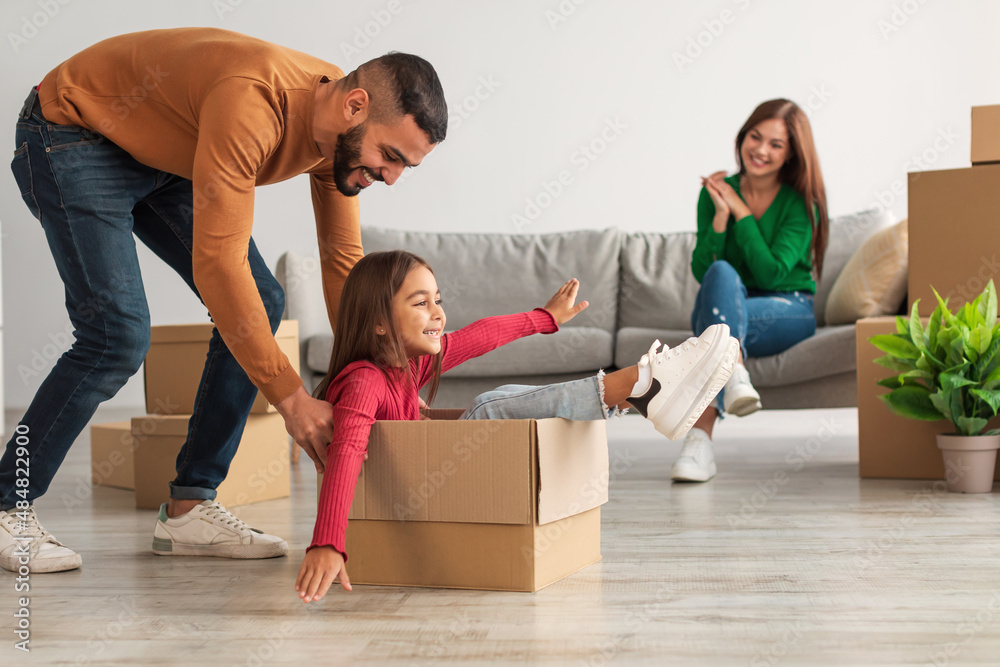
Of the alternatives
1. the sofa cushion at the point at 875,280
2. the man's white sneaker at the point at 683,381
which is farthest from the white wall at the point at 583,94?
the man's white sneaker at the point at 683,381

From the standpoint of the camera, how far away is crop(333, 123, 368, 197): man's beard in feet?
3.91

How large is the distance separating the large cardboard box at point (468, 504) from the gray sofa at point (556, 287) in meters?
1.48

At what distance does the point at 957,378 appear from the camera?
1.85m

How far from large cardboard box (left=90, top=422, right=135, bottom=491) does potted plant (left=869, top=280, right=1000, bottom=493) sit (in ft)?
6.29

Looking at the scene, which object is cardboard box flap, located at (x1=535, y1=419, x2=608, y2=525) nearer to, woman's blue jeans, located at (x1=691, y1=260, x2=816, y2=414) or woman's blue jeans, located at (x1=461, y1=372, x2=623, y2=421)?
woman's blue jeans, located at (x1=461, y1=372, x2=623, y2=421)

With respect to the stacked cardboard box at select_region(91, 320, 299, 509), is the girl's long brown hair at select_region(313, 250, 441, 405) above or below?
above

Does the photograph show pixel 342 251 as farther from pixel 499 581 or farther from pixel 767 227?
pixel 767 227

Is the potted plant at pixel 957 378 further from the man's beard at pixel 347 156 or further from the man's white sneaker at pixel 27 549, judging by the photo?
the man's white sneaker at pixel 27 549

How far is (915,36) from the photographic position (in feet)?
13.4

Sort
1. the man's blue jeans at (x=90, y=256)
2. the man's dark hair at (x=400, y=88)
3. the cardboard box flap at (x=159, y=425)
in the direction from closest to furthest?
the man's dark hair at (x=400, y=88)
the man's blue jeans at (x=90, y=256)
the cardboard box flap at (x=159, y=425)

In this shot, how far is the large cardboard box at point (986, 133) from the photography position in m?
2.06

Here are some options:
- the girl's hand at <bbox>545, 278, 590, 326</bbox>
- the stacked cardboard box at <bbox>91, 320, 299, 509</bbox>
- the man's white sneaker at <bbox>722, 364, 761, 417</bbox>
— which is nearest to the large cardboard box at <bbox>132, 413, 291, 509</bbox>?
the stacked cardboard box at <bbox>91, 320, 299, 509</bbox>

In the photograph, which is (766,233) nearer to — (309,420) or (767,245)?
(767,245)

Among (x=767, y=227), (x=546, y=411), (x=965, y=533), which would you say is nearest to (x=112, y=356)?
(x=546, y=411)
